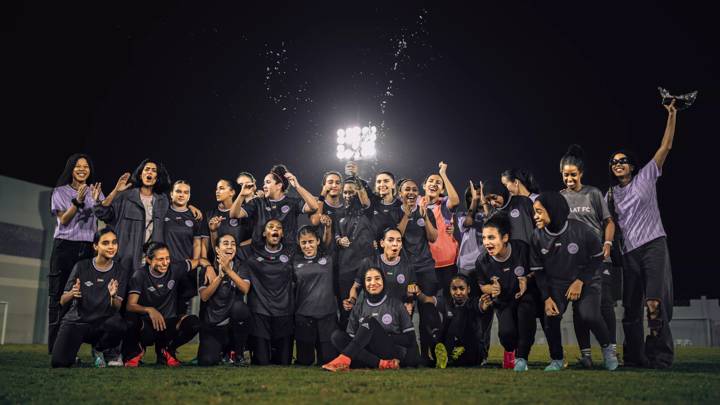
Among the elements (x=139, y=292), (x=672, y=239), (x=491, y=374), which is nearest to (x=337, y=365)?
(x=491, y=374)

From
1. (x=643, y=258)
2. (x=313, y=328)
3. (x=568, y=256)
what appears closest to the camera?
(x=568, y=256)

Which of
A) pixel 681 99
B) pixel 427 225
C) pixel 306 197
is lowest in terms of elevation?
pixel 427 225

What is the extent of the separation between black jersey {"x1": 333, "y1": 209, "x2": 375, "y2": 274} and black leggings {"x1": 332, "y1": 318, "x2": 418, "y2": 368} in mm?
1167

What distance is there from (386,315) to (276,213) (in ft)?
6.98

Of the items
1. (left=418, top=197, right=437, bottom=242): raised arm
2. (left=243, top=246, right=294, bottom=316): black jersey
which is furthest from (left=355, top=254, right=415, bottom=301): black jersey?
(left=243, top=246, right=294, bottom=316): black jersey

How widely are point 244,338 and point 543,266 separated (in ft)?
10.6

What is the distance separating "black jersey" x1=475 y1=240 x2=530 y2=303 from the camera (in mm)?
6168

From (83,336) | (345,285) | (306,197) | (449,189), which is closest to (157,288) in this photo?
(83,336)

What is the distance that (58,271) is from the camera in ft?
22.4

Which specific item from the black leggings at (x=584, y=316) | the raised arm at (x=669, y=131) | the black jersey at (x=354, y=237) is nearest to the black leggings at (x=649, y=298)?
the black leggings at (x=584, y=316)

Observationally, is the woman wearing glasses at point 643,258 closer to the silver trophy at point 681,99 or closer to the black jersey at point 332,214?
the silver trophy at point 681,99

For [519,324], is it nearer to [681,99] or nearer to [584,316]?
[584,316]

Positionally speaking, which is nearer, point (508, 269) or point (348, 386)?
point (348, 386)

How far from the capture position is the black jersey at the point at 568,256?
19.1ft
